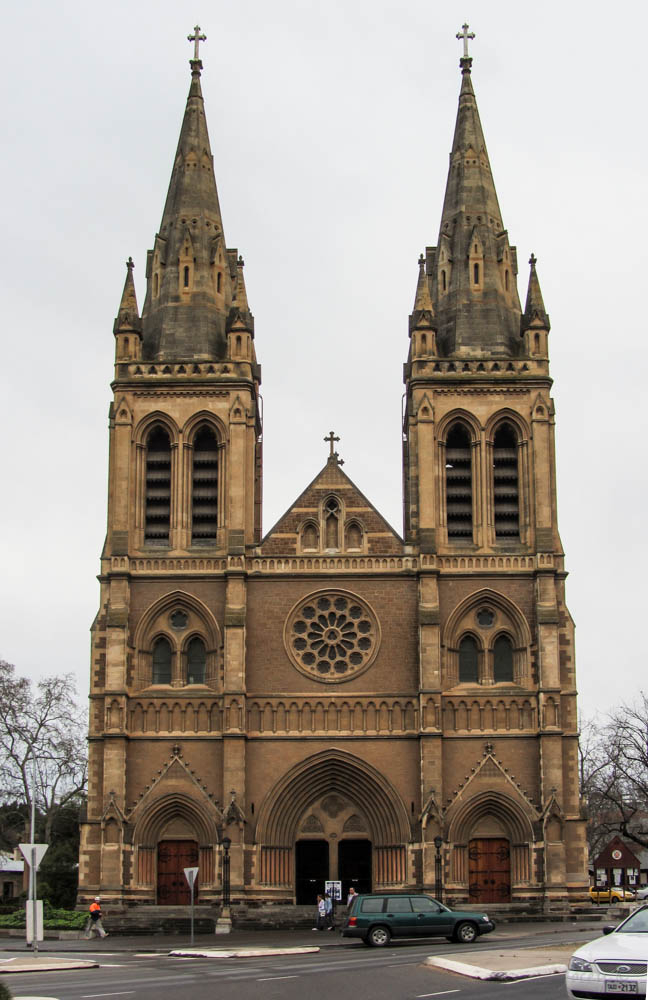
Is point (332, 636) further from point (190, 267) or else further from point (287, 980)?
point (287, 980)

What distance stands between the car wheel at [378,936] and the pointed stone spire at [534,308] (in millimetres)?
26264

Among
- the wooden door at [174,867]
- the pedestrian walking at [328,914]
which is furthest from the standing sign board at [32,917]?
the wooden door at [174,867]

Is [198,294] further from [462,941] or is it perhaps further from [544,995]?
[544,995]

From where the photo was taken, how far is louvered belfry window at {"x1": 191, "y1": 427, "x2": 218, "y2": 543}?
51.8 metres

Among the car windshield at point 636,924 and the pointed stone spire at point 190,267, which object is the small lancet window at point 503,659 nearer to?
the pointed stone spire at point 190,267

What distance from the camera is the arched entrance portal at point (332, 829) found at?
4834cm

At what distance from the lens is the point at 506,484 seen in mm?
52219

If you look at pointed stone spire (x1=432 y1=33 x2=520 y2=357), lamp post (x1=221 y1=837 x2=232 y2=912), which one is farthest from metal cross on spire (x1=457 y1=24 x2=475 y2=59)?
lamp post (x1=221 y1=837 x2=232 y2=912)

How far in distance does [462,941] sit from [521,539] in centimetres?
1956

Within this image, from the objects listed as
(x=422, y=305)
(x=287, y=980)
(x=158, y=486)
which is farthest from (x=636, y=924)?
(x=422, y=305)

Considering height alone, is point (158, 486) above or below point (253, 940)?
above

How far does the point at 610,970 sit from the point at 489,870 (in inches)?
1273

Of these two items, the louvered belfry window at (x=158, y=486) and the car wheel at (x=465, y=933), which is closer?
the car wheel at (x=465, y=933)

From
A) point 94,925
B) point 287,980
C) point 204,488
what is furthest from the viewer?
point 204,488
